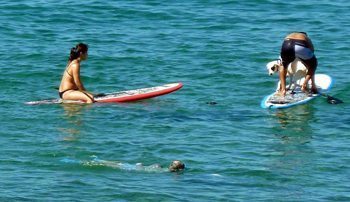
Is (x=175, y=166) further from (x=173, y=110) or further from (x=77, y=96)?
(x=77, y=96)

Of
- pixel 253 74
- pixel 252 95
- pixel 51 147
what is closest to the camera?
pixel 51 147

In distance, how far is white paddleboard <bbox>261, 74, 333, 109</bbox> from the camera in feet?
61.0

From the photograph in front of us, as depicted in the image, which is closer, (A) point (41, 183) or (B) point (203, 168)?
(A) point (41, 183)

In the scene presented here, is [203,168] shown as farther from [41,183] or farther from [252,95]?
[252,95]

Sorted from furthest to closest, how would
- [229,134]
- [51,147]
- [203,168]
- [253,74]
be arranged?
[253,74]
[229,134]
[51,147]
[203,168]

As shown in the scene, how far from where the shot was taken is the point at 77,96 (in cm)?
1873

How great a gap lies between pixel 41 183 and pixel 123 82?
23.8 ft

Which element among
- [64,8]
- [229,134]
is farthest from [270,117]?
[64,8]

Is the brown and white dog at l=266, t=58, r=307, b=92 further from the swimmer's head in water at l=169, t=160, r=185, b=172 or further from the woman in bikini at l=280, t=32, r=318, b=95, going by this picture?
the swimmer's head in water at l=169, t=160, r=185, b=172

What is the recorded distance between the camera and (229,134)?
1686 centimetres

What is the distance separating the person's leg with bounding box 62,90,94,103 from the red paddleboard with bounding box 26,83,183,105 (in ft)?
0.23

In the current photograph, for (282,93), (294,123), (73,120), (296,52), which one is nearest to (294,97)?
(282,93)

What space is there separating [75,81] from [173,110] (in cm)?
175

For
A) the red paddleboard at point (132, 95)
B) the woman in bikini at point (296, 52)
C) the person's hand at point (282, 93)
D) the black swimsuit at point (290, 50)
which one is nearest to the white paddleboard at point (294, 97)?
the person's hand at point (282, 93)
